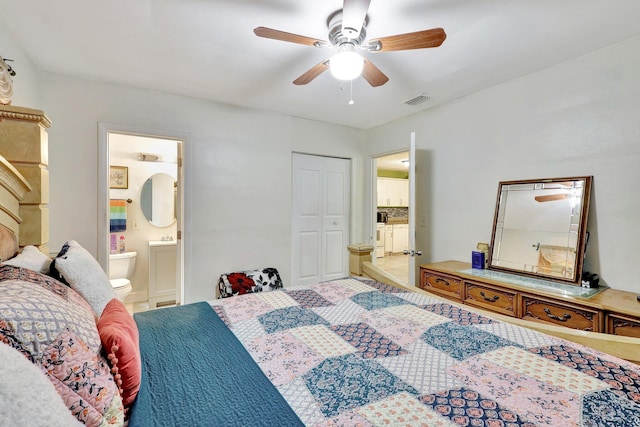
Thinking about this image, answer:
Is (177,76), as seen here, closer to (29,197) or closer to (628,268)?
(29,197)

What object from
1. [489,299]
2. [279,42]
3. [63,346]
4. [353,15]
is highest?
[279,42]

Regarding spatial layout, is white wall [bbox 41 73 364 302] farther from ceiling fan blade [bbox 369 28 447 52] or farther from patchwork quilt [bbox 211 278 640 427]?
ceiling fan blade [bbox 369 28 447 52]

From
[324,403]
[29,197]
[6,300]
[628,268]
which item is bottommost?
[324,403]

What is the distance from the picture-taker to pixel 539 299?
2.00 m

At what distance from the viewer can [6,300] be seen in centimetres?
65

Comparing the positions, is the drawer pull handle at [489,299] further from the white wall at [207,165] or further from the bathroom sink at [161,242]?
the bathroom sink at [161,242]

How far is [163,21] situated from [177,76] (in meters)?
0.82

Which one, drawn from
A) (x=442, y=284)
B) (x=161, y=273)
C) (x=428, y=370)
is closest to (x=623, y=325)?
(x=442, y=284)

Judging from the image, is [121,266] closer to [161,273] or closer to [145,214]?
[161,273]

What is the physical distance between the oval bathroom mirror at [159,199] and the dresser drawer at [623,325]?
14.4 feet

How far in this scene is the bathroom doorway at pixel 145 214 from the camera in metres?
3.65

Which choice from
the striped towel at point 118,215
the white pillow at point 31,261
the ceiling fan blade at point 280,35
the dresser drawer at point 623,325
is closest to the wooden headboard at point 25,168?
the white pillow at point 31,261

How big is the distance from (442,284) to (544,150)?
1410 mm

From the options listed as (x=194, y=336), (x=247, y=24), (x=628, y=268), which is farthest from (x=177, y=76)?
(x=628, y=268)
